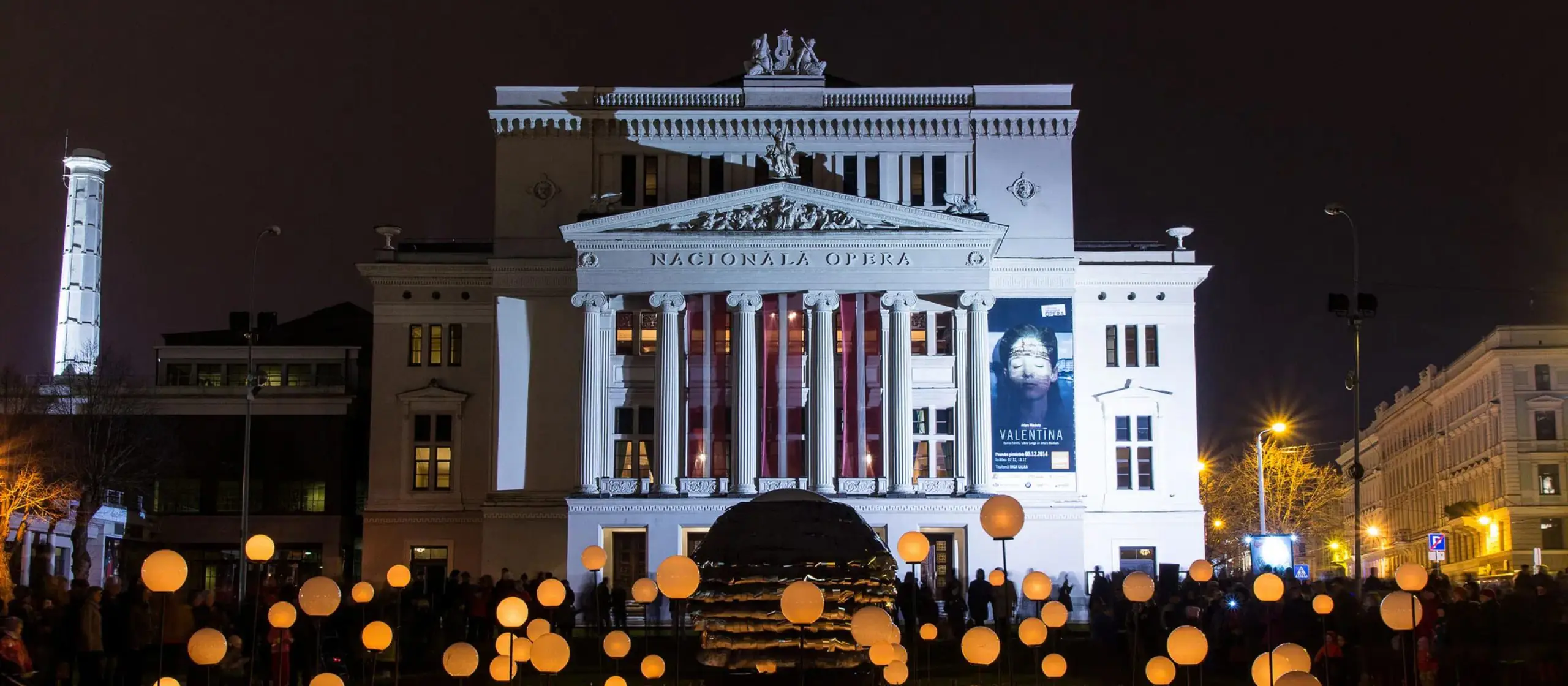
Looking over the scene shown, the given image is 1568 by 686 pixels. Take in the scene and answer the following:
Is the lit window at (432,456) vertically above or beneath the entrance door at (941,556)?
above

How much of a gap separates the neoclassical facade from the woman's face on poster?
9cm

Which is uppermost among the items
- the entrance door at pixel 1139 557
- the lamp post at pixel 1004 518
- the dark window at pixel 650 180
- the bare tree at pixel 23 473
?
the dark window at pixel 650 180

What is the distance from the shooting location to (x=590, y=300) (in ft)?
188

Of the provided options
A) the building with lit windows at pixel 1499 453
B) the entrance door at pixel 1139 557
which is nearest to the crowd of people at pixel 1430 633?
the entrance door at pixel 1139 557

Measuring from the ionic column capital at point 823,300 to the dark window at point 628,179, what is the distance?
9310 millimetres

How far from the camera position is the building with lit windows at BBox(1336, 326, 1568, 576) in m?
88.4

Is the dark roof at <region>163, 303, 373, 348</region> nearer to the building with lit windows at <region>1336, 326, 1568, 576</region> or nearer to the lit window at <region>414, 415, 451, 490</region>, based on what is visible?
the lit window at <region>414, 415, 451, 490</region>

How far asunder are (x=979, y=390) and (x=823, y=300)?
635cm

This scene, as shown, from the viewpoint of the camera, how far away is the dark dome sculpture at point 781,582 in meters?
19.0

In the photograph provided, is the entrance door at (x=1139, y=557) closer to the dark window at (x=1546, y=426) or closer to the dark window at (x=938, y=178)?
the dark window at (x=938, y=178)

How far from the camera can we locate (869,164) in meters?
62.7

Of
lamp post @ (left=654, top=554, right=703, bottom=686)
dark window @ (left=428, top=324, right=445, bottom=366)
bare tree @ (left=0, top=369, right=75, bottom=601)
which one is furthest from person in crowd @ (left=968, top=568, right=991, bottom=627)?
bare tree @ (left=0, top=369, right=75, bottom=601)

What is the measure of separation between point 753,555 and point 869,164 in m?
44.4

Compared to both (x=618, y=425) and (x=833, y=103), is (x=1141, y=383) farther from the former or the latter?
(x=618, y=425)
